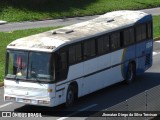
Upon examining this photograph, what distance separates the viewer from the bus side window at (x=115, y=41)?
85.8ft

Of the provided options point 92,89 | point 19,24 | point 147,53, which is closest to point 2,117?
point 92,89

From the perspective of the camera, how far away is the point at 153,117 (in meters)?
18.5

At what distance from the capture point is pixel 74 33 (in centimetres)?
2411

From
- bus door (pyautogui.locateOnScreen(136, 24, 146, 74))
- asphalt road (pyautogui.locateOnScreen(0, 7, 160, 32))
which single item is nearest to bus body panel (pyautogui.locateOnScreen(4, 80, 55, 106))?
bus door (pyautogui.locateOnScreen(136, 24, 146, 74))

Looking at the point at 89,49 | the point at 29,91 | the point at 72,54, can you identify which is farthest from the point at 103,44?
the point at 29,91

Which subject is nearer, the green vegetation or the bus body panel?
the bus body panel

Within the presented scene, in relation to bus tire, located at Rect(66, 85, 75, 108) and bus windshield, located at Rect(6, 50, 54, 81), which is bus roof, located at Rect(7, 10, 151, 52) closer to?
bus windshield, located at Rect(6, 50, 54, 81)

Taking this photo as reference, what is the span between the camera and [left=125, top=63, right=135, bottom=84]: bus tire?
2758 cm

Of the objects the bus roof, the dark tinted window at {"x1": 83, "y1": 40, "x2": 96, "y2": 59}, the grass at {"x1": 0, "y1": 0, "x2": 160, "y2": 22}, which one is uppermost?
the bus roof

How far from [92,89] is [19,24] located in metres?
27.3

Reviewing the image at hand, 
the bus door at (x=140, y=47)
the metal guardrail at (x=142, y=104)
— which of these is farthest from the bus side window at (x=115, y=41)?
the metal guardrail at (x=142, y=104)

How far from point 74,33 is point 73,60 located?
1.40 m

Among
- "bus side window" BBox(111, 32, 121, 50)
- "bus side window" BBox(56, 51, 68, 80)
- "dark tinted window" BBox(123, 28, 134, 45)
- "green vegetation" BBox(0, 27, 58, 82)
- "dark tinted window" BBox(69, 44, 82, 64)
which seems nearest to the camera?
"bus side window" BBox(56, 51, 68, 80)

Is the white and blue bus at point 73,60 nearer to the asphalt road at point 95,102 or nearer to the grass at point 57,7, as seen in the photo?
the asphalt road at point 95,102
